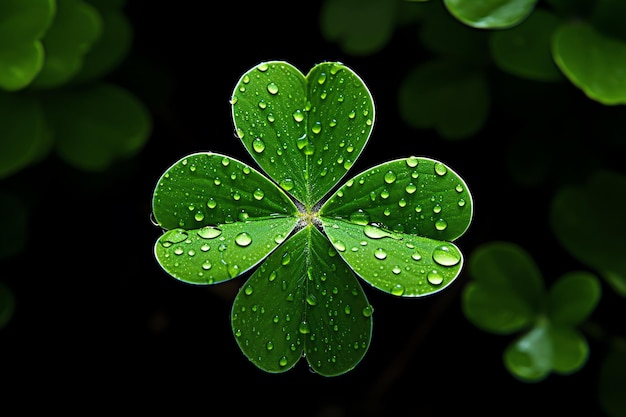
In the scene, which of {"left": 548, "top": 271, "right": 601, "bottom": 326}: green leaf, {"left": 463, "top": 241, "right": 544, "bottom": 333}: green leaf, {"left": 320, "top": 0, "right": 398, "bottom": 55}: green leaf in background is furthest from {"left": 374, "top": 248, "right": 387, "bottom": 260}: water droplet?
{"left": 320, "top": 0, "right": 398, "bottom": 55}: green leaf in background

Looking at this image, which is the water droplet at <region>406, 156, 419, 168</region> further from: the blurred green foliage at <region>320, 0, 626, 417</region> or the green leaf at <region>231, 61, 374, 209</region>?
the blurred green foliage at <region>320, 0, 626, 417</region>

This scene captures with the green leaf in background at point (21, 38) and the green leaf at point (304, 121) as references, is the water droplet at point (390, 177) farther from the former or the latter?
the green leaf in background at point (21, 38)

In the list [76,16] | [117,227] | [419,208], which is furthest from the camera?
[117,227]

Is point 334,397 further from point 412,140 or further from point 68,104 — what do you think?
point 68,104

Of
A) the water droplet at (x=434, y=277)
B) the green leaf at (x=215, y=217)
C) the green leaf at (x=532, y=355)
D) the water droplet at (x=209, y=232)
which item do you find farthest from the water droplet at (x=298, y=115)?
the green leaf at (x=532, y=355)

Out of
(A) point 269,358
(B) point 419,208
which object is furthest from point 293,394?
(B) point 419,208

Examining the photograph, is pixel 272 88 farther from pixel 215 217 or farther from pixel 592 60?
pixel 592 60
